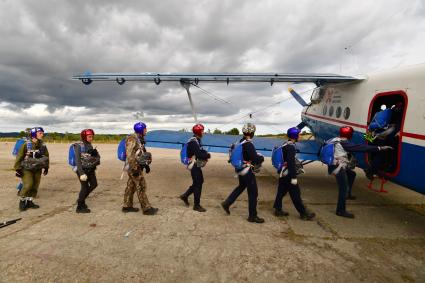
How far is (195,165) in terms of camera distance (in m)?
6.14

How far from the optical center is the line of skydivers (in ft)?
18.2

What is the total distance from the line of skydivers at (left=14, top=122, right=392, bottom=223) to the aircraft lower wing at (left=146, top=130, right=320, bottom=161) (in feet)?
8.72

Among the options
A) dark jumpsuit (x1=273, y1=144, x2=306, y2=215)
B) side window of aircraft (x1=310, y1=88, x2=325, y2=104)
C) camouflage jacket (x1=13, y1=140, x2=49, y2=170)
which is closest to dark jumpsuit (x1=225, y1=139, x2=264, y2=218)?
dark jumpsuit (x1=273, y1=144, x2=306, y2=215)

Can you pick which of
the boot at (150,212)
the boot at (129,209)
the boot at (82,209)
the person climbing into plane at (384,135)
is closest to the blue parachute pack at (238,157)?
the boot at (150,212)

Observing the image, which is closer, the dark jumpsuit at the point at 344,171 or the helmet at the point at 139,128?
the dark jumpsuit at the point at 344,171

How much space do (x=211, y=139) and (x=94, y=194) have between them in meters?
4.37

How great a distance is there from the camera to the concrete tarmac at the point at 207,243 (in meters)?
3.54

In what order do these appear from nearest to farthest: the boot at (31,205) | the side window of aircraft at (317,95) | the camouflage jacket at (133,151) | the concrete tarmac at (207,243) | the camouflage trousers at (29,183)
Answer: the concrete tarmac at (207,243)
the camouflage jacket at (133,151)
the camouflage trousers at (29,183)
the boot at (31,205)
the side window of aircraft at (317,95)

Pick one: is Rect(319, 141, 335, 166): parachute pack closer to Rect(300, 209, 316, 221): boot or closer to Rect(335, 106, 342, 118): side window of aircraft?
Rect(300, 209, 316, 221): boot

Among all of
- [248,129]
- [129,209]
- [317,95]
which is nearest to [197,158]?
[248,129]

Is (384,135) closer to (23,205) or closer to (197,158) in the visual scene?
(197,158)

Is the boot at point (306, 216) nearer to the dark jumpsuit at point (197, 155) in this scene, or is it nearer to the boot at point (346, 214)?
the boot at point (346, 214)

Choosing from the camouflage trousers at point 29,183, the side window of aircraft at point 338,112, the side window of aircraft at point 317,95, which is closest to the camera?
the camouflage trousers at point 29,183

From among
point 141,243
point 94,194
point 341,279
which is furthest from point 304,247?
point 94,194
